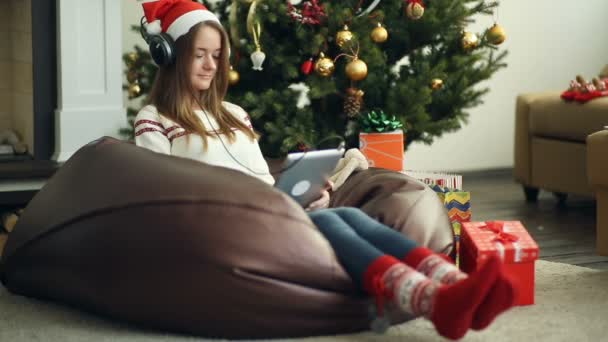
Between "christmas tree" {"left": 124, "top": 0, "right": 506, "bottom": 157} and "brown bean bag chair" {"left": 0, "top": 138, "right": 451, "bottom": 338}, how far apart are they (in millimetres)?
1133

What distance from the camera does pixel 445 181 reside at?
10.9 ft

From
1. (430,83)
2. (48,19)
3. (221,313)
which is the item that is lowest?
(221,313)

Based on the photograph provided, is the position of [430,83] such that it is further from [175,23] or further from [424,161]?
[424,161]

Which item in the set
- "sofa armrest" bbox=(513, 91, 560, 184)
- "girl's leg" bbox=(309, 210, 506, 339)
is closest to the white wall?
"sofa armrest" bbox=(513, 91, 560, 184)

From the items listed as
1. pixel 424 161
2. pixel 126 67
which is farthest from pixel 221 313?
pixel 424 161

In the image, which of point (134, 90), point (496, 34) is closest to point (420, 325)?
point (496, 34)

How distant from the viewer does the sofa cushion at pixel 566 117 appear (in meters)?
4.15

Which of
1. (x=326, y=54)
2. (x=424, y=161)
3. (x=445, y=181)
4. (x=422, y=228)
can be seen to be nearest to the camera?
(x=422, y=228)

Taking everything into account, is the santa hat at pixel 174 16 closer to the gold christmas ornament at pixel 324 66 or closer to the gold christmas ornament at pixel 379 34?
the gold christmas ornament at pixel 324 66

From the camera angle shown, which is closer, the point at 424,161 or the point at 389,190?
the point at 389,190

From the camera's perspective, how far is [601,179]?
10.2ft

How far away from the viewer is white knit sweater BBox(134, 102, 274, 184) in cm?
269

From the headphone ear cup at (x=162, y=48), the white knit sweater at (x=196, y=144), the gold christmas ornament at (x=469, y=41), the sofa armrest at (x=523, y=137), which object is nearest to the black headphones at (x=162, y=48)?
the headphone ear cup at (x=162, y=48)

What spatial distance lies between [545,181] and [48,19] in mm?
2324
